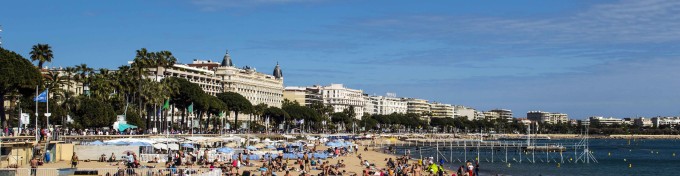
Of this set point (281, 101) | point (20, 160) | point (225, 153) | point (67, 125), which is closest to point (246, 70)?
point (281, 101)

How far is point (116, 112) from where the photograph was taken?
84000 millimetres

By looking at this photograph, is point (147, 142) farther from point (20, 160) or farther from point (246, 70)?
point (246, 70)

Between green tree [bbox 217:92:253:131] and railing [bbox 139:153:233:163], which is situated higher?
green tree [bbox 217:92:253:131]

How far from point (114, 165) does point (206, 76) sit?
111011mm

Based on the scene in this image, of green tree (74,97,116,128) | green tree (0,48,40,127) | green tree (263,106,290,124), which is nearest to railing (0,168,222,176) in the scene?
green tree (0,48,40,127)

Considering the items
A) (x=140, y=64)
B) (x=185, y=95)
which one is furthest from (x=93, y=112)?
(x=185, y=95)

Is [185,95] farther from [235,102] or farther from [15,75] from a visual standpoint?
[15,75]

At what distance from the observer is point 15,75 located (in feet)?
204

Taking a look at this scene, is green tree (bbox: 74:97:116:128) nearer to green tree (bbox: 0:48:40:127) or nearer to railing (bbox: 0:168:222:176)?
green tree (bbox: 0:48:40:127)

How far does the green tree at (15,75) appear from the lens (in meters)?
61.4

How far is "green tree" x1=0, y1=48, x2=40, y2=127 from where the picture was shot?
201ft

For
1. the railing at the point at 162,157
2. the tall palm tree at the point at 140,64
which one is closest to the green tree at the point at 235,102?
the tall palm tree at the point at 140,64

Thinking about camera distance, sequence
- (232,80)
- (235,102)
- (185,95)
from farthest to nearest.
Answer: (232,80)
(235,102)
(185,95)

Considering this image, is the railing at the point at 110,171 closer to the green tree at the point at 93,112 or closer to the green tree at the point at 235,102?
the green tree at the point at 93,112
